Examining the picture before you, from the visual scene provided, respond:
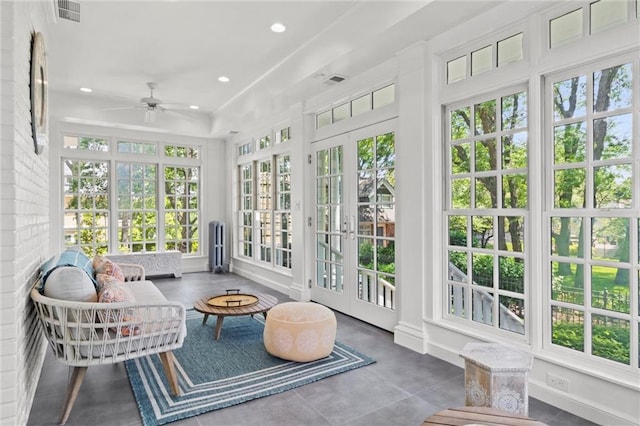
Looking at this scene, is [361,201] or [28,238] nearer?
[28,238]

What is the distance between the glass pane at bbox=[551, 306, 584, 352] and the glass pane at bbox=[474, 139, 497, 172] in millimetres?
1144

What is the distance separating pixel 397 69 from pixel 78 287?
331 cm

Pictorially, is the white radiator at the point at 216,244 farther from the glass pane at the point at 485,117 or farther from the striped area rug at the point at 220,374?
the glass pane at the point at 485,117

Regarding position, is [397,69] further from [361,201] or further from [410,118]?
[361,201]

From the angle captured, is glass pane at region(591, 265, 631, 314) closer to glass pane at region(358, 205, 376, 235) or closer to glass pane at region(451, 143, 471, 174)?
glass pane at region(451, 143, 471, 174)

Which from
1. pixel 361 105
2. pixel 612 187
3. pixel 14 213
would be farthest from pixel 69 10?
pixel 612 187

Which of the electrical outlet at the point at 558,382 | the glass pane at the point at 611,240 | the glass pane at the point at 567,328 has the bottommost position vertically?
the electrical outlet at the point at 558,382

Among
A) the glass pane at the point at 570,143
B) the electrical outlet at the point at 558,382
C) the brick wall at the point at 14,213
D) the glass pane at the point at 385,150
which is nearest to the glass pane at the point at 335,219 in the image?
the glass pane at the point at 385,150

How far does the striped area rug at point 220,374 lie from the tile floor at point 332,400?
0.23 ft

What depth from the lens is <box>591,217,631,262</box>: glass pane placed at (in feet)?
7.39

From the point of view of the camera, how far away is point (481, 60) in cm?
304

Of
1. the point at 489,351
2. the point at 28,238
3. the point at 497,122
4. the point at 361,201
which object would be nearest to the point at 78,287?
the point at 28,238

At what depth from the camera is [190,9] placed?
353 centimetres

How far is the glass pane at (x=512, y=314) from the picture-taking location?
109 inches
